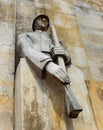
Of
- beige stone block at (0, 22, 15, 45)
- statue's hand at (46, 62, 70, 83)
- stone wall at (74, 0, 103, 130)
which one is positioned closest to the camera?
statue's hand at (46, 62, 70, 83)

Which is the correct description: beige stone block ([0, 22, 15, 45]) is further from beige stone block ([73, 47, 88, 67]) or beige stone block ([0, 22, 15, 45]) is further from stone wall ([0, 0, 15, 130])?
beige stone block ([73, 47, 88, 67])

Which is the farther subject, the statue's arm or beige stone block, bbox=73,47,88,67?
beige stone block, bbox=73,47,88,67

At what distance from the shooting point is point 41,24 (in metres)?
4.01

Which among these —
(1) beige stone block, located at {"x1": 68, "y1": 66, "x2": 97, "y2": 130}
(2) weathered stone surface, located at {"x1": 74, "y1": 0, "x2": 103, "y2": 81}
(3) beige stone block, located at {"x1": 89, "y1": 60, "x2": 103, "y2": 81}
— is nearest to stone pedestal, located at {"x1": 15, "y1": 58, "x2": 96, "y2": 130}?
(1) beige stone block, located at {"x1": 68, "y1": 66, "x2": 97, "y2": 130}

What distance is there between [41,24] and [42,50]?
2.09 ft

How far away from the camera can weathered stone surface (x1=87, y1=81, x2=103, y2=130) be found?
3740 mm

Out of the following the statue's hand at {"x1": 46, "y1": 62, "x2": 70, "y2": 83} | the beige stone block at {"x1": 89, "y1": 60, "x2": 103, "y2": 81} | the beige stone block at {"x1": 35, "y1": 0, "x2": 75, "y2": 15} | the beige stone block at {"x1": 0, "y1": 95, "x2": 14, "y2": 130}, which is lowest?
the beige stone block at {"x1": 0, "y1": 95, "x2": 14, "y2": 130}

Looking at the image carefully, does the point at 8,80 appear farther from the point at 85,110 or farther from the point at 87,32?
the point at 87,32

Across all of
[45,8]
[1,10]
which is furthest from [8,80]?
[45,8]

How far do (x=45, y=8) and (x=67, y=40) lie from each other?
861 millimetres

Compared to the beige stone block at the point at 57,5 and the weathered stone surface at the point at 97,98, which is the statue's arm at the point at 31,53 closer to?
the weathered stone surface at the point at 97,98

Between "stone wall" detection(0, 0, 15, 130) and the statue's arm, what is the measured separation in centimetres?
24

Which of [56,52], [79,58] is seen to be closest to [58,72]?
[56,52]

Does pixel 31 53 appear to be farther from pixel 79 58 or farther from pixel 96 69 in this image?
pixel 96 69
